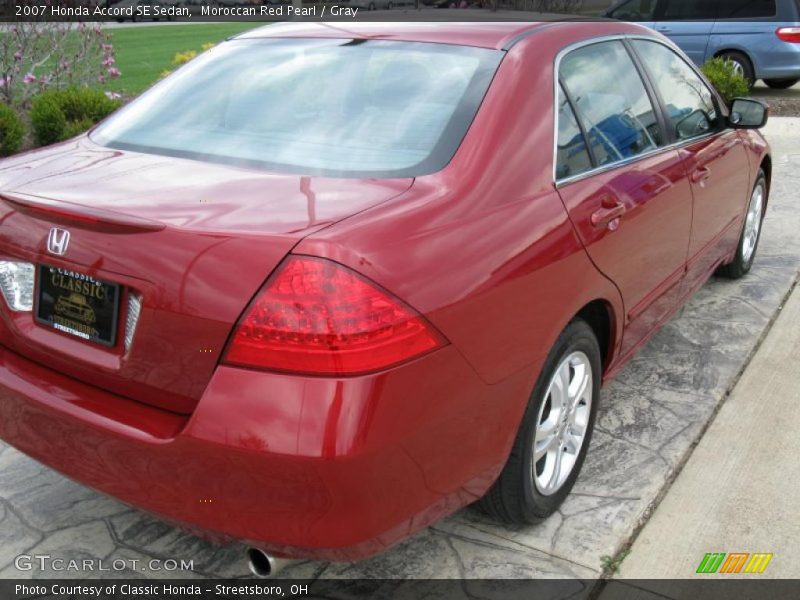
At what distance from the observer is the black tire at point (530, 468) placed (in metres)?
2.60

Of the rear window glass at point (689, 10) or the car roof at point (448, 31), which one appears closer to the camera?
the car roof at point (448, 31)

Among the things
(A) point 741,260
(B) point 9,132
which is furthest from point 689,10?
(B) point 9,132

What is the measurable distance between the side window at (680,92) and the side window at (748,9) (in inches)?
412

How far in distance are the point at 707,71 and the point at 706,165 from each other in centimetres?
812

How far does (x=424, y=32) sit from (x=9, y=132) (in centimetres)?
614

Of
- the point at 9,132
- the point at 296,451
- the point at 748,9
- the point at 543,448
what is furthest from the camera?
the point at 748,9

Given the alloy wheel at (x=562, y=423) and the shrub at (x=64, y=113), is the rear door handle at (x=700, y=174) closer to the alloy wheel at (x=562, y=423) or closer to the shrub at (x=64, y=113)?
the alloy wheel at (x=562, y=423)

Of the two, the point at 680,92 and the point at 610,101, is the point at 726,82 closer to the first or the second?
the point at 680,92

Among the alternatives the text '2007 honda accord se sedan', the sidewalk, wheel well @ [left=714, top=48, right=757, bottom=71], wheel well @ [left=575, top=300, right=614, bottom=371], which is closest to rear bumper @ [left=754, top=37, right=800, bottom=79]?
wheel well @ [left=714, top=48, right=757, bottom=71]

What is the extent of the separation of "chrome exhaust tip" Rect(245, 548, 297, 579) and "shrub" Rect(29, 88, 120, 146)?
713 cm

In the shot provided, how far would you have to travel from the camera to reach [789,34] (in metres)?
13.1

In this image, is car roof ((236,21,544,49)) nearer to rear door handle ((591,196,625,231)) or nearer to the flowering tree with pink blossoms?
rear door handle ((591,196,625,231))

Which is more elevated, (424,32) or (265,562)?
(424,32)

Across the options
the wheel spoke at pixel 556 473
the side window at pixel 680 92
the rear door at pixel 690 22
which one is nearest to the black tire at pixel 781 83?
the rear door at pixel 690 22
